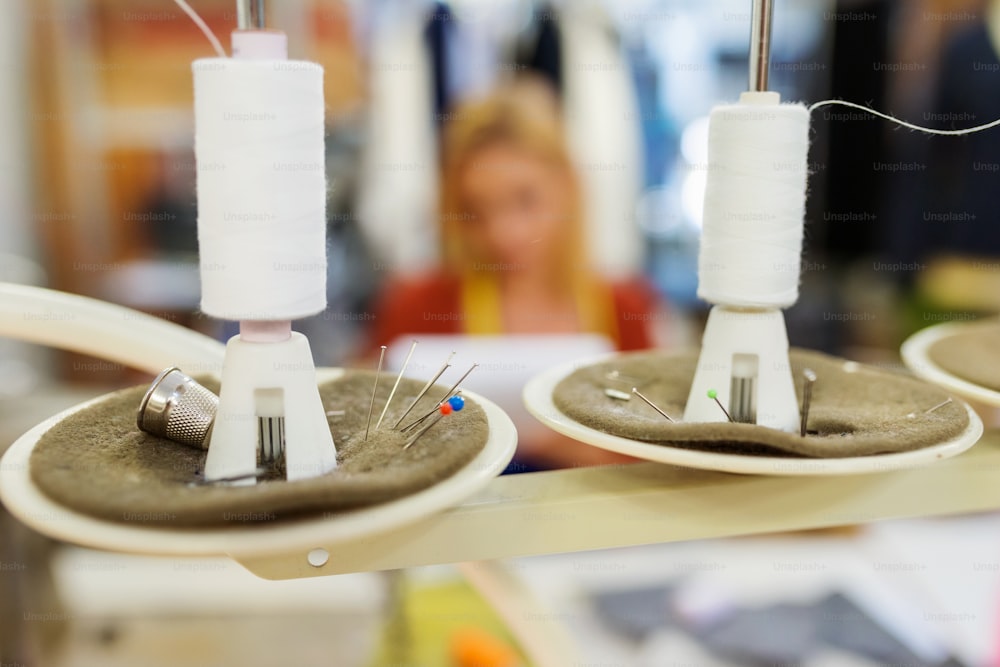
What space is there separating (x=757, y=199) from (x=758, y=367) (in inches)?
4.2

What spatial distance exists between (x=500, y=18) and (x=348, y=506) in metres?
1.80

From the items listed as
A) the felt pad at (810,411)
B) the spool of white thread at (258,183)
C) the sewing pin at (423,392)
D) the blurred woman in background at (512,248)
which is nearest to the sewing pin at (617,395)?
the felt pad at (810,411)

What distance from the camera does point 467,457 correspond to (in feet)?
1.33

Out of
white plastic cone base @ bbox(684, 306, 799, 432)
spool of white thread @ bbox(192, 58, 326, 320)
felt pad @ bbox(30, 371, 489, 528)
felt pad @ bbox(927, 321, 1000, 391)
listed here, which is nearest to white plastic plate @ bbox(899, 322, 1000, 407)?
felt pad @ bbox(927, 321, 1000, 391)

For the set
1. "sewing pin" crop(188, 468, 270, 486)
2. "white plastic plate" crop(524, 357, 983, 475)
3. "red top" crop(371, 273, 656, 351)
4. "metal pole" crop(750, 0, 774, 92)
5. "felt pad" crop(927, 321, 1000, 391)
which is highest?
"metal pole" crop(750, 0, 774, 92)

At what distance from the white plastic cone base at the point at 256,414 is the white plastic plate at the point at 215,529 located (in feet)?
0.24

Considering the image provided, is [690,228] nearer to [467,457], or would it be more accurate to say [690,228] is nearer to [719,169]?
[719,169]

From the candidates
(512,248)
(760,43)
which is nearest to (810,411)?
(760,43)

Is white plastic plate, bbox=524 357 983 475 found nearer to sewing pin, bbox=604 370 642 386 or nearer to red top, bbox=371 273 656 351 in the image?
sewing pin, bbox=604 370 642 386

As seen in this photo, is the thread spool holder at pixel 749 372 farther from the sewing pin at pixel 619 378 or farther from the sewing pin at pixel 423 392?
the sewing pin at pixel 423 392

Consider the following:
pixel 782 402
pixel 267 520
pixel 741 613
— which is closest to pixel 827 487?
pixel 782 402

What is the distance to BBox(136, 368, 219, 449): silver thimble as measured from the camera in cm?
45

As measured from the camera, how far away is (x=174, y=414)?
453mm

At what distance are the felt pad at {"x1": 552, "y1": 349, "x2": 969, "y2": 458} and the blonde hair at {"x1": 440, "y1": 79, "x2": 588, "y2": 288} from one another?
40.3 inches
